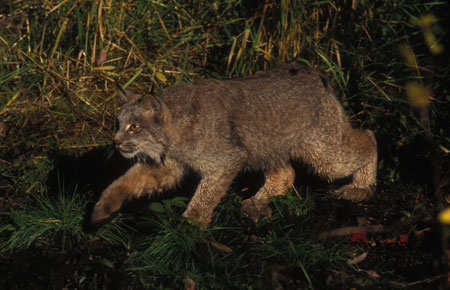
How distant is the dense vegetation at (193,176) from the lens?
3.87 m

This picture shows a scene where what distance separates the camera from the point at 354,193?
5.17m

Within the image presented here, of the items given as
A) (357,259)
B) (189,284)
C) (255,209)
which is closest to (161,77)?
(255,209)

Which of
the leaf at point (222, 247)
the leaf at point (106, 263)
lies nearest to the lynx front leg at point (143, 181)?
the leaf at point (106, 263)

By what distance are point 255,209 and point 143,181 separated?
1054 mm

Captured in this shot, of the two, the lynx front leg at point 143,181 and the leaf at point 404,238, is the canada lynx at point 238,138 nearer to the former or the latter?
the lynx front leg at point 143,181

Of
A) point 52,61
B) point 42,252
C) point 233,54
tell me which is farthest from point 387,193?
point 52,61

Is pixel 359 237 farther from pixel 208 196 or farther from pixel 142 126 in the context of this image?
pixel 142 126

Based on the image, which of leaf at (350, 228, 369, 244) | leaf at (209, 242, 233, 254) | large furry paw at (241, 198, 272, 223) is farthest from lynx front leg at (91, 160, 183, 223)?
leaf at (350, 228, 369, 244)

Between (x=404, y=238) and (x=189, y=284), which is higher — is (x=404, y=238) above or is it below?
below

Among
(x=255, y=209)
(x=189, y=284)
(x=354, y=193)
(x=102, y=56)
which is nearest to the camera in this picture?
(x=189, y=284)

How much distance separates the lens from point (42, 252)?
4.10 m

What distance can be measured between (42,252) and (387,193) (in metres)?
3.07

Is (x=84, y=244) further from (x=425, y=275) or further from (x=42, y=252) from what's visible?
(x=425, y=275)

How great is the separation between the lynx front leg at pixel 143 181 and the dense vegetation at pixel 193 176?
0.51 feet
